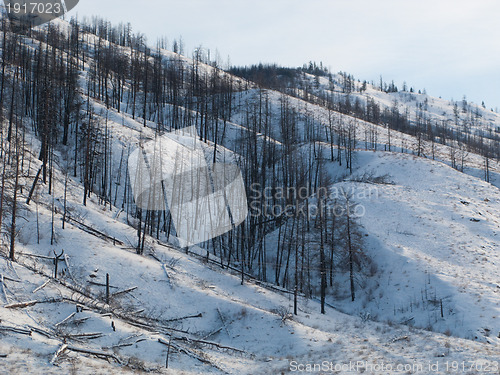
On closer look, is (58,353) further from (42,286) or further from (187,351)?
(42,286)

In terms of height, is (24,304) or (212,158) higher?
(212,158)

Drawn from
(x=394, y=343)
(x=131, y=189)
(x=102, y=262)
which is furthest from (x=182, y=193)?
(x=394, y=343)

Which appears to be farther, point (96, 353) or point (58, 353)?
point (96, 353)

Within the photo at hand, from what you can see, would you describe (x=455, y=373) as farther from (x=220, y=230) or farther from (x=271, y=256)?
(x=220, y=230)

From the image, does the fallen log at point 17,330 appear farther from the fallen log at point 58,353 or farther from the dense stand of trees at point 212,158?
the dense stand of trees at point 212,158

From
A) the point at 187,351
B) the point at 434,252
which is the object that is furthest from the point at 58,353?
the point at 434,252

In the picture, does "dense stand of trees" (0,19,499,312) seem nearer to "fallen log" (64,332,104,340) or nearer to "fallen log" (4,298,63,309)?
"fallen log" (4,298,63,309)

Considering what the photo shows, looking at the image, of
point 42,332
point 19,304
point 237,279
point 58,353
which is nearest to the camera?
point 58,353

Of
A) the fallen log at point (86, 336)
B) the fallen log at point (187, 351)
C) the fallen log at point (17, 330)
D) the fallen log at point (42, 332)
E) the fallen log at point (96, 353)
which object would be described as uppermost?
the fallen log at point (17, 330)

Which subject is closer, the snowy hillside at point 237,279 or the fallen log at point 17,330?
the fallen log at point 17,330

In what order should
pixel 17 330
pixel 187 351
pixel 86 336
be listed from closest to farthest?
pixel 17 330 < pixel 86 336 < pixel 187 351

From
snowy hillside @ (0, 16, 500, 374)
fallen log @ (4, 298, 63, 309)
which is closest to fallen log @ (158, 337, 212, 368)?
snowy hillside @ (0, 16, 500, 374)

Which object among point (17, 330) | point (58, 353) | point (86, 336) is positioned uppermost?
point (17, 330)

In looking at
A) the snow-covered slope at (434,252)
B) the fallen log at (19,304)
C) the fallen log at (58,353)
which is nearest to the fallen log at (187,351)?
the fallen log at (58,353)
